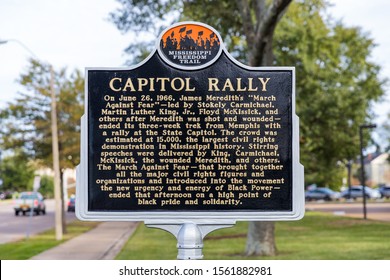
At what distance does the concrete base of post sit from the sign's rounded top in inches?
71.4

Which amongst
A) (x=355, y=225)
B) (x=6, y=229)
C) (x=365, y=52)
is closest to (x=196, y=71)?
(x=355, y=225)

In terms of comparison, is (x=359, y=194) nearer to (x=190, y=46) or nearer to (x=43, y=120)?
(x=43, y=120)

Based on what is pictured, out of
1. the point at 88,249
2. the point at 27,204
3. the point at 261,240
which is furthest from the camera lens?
the point at 27,204

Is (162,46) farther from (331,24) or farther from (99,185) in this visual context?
(331,24)

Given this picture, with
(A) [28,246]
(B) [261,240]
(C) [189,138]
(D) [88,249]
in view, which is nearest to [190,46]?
(C) [189,138]

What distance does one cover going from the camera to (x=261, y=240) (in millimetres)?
20812

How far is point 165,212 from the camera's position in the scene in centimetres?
866

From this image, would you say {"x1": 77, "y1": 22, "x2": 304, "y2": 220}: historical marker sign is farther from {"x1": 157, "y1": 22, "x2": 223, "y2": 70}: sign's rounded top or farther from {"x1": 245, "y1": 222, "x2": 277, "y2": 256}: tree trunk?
{"x1": 245, "y1": 222, "x2": 277, "y2": 256}: tree trunk

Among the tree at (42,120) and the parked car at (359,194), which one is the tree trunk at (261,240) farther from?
the parked car at (359,194)

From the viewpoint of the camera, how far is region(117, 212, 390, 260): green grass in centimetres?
1998

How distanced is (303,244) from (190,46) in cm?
1599

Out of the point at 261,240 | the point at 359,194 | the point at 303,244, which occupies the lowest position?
the point at 359,194

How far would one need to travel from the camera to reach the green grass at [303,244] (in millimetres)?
19984

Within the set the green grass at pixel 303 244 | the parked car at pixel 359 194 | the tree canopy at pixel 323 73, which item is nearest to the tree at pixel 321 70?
the tree canopy at pixel 323 73
